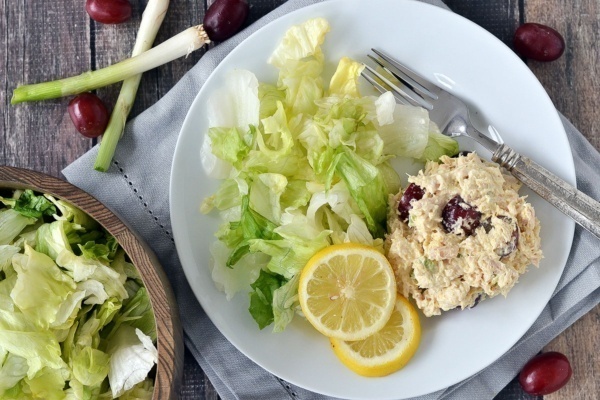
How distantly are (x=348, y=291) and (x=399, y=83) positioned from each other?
2.61 ft

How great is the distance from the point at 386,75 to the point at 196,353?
1.28 metres

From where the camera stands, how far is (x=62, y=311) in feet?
7.71

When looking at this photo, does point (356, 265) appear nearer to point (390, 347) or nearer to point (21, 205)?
point (390, 347)

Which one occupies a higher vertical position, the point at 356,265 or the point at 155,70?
the point at 155,70

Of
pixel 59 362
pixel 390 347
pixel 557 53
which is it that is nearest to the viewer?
pixel 59 362

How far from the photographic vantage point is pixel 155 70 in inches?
110

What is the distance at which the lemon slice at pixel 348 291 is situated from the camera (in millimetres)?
2387

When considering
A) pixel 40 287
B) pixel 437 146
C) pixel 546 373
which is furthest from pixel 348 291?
pixel 40 287

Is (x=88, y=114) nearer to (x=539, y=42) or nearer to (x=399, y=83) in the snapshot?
(x=399, y=83)

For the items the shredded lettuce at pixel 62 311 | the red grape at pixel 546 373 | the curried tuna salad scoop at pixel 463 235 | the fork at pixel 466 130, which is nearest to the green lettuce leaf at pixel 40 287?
the shredded lettuce at pixel 62 311

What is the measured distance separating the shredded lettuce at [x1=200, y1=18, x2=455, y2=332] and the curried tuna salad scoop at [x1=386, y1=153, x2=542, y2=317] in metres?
0.16

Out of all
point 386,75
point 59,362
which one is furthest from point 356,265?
point 59,362

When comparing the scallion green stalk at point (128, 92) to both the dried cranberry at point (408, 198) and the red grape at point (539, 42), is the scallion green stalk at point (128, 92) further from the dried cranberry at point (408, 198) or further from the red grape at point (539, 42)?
the red grape at point (539, 42)

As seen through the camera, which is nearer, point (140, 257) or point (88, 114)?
point (140, 257)
